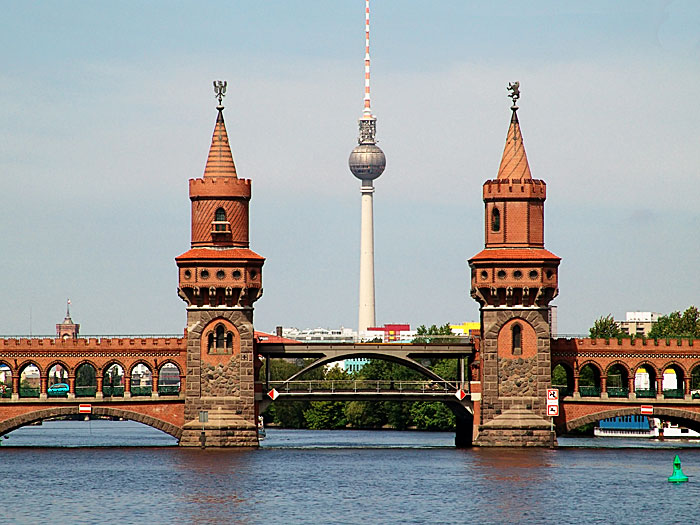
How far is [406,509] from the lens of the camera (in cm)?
8275

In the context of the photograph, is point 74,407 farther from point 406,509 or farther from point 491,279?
point 406,509

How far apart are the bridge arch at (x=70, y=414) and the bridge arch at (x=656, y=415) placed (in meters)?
Answer: 27.9

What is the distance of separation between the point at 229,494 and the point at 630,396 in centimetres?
3947

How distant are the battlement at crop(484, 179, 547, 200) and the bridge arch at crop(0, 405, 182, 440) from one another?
27.4 metres

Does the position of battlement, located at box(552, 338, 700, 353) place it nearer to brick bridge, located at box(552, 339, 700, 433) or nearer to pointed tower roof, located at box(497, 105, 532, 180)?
brick bridge, located at box(552, 339, 700, 433)

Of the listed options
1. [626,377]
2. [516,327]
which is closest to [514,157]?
[516,327]

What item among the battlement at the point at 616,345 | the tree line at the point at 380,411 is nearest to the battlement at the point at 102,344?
the battlement at the point at 616,345

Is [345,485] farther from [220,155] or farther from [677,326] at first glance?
[677,326]

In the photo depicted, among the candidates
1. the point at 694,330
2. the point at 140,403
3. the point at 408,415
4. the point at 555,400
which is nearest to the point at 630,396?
the point at 555,400

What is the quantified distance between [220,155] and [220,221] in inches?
190

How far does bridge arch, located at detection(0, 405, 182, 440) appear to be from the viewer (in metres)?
115

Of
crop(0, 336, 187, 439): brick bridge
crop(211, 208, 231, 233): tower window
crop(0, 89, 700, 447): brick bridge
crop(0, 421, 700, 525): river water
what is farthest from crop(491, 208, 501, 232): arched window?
crop(0, 336, 187, 439): brick bridge

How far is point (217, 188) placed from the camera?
117m

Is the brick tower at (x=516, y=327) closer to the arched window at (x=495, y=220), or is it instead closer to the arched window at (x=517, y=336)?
the arched window at (x=517, y=336)
